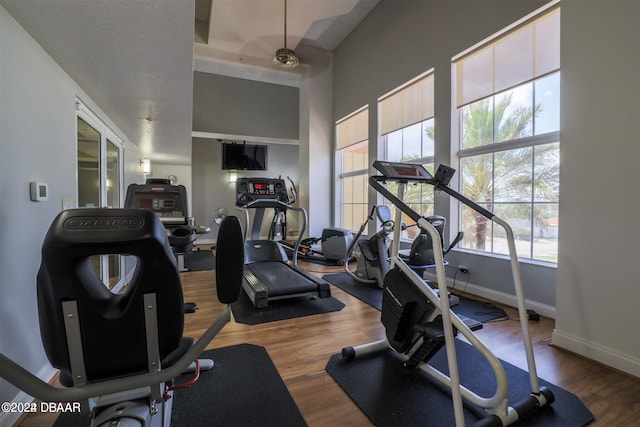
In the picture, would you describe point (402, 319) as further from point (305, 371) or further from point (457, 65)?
point (457, 65)

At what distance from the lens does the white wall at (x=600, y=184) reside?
1994 mm

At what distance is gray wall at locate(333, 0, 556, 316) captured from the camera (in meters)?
3.24

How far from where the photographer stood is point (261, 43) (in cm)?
600

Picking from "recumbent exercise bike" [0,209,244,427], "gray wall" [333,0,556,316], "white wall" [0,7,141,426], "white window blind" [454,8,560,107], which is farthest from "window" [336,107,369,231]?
"recumbent exercise bike" [0,209,244,427]

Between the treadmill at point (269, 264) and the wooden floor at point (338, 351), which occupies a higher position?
the treadmill at point (269, 264)

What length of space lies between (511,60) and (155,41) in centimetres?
352

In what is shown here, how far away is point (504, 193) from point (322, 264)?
3.13 meters

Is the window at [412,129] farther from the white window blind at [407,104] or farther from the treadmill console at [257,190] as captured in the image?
the treadmill console at [257,190]

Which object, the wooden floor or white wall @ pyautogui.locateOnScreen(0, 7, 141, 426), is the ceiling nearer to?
white wall @ pyautogui.locateOnScreen(0, 7, 141, 426)

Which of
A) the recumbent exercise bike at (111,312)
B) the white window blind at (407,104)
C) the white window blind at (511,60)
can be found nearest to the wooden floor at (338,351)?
the recumbent exercise bike at (111,312)

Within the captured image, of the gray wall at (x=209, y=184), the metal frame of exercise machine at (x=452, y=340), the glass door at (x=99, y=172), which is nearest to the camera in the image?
the metal frame of exercise machine at (x=452, y=340)

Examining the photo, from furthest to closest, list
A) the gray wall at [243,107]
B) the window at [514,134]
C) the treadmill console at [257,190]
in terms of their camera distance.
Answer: the gray wall at [243,107]
the treadmill console at [257,190]
the window at [514,134]

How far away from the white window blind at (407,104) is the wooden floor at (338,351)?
295 cm

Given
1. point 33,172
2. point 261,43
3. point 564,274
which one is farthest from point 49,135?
point 261,43
